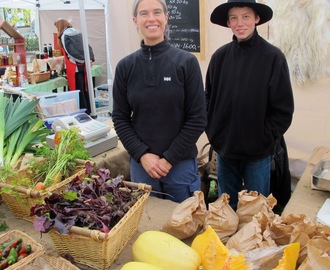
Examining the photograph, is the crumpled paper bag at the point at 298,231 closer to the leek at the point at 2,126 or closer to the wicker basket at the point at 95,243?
the wicker basket at the point at 95,243

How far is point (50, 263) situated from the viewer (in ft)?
4.00

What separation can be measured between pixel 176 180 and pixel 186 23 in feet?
6.70

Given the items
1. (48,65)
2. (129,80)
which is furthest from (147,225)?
(48,65)

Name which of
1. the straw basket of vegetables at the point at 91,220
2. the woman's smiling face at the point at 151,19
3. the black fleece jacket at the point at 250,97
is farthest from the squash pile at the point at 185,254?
the black fleece jacket at the point at 250,97

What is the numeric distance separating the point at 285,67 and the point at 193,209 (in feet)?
3.76

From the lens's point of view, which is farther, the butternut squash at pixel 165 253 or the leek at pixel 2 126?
the leek at pixel 2 126

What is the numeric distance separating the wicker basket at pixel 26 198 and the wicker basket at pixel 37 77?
461 centimetres

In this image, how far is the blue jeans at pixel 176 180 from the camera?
1873mm

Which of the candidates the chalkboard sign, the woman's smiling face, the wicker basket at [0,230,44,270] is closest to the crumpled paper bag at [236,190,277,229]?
the wicker basket at [0,230,44,270]

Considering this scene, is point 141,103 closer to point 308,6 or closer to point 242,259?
point 242,259

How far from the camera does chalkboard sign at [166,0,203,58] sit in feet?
11.0

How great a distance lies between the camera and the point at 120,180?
1.43m

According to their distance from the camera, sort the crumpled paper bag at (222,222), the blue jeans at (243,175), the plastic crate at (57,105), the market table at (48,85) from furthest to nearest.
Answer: the market table at (48,85)
the plastic crate at (57,105)
the blue jeans at (243,175)
the crumpled paper bag at (222,222)

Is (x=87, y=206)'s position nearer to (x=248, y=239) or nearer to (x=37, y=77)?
(x=248, y=239)
